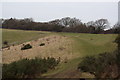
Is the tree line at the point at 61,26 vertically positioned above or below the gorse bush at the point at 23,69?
above

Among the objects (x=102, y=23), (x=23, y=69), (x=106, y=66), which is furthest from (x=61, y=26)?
(x=106, y=66)

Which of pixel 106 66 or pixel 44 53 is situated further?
pixel 44 53

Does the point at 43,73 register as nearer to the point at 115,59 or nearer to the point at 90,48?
the point at 115,59

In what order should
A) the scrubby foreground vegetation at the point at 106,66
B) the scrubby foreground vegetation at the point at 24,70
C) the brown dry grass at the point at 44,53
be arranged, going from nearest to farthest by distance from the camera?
the scrubby foreground vegetation at the point at 106,66 → the scrubby foreground vegetation at the point at 24,70 → the brown dry grass at the point at 44,53

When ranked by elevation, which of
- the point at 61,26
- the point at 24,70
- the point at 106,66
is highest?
the point at 61,26

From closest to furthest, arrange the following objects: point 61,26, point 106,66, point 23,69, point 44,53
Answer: point 106,66, point 23,69, point 44,53, point 61,26

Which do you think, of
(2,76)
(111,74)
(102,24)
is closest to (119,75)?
(111,74)

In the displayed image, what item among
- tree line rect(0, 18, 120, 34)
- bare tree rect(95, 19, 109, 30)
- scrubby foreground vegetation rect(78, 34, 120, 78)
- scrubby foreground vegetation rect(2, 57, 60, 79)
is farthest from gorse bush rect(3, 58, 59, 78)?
bare tree rect(95, 19, 109, 30)

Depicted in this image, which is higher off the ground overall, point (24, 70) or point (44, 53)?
point (44, 53)

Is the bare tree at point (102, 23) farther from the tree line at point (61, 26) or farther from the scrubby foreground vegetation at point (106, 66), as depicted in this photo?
the scrubby foreground vegetation at point (106, 66)

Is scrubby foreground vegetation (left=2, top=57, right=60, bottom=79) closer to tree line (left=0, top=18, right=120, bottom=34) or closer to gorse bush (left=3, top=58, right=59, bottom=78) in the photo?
gorse bush (left=3, top=58, right=59, bottom=78)

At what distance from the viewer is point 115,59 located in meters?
19.8

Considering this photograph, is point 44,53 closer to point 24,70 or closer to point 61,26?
point 24,70

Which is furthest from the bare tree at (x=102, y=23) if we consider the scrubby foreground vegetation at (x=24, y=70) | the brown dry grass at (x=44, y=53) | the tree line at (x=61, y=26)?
the scrubby foreground vegetation at (x=24, y=70)
